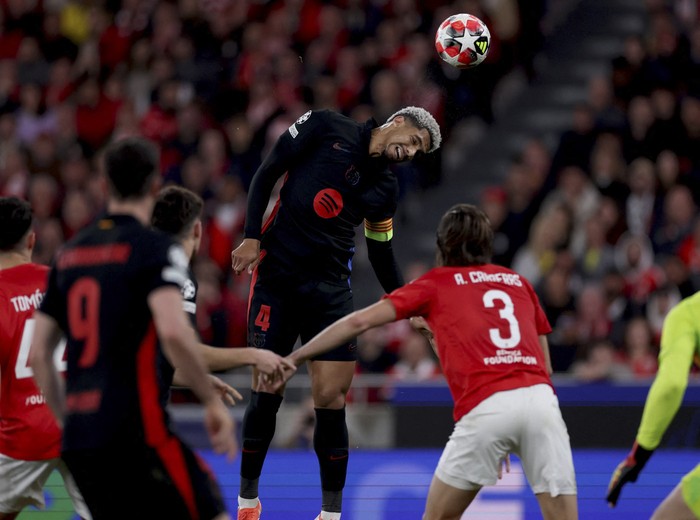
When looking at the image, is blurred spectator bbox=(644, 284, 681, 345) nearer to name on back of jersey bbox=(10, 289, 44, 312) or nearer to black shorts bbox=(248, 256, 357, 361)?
black shorts bbox=(248, 256, 357, 361)

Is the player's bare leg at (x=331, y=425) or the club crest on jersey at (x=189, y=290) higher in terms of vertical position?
the club crest on jersey at (x=189, y=290)

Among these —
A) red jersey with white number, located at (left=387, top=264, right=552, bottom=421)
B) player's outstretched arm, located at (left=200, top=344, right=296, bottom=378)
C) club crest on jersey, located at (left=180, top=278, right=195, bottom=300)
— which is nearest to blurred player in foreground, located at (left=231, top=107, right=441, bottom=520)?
club crest on jersey, located at (left=180, top=278, right=195, bottom=300)

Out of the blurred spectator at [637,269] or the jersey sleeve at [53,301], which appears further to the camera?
the blurred spectator at [637,269]

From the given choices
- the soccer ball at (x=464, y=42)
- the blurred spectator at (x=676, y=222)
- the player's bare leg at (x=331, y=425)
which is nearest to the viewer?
the player's bare leg at (x=331, y=425)

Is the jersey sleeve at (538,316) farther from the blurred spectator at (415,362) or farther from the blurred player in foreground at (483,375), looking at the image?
the blurred spectator at (415,362)

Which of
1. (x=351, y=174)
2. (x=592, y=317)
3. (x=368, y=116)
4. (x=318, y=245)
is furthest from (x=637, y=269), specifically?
(x=318, y=245)

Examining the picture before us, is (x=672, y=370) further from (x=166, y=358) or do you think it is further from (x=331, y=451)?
(x=331, y=451)

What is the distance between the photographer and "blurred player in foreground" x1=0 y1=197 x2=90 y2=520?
6.28 meters

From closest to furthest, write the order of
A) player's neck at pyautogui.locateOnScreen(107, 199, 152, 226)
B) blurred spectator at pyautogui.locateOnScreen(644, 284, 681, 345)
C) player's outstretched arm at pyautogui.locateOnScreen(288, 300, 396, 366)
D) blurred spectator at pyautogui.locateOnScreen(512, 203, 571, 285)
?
player's neck at pyautogui.locateOnScreen(107, 199, 152, 226) → player's outstretched arm at pyautogui.locateOnScreen(288, 300, 396, 366) → blurred spectator at pyautogui.locateOnScreen(644, 284, 681, 345) → blurred spectator at pyautogui.locateOnScreen(512, 203, 571, 285)

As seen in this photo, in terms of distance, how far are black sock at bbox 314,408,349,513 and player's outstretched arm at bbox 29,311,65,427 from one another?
2.39 meters

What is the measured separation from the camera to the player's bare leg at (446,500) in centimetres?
591

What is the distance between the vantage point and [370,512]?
8.41 m

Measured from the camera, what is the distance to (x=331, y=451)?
7.47m

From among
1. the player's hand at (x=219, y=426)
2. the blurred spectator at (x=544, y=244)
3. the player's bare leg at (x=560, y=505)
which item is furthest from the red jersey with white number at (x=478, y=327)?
the blurred spectator at (x=544, y=244)
